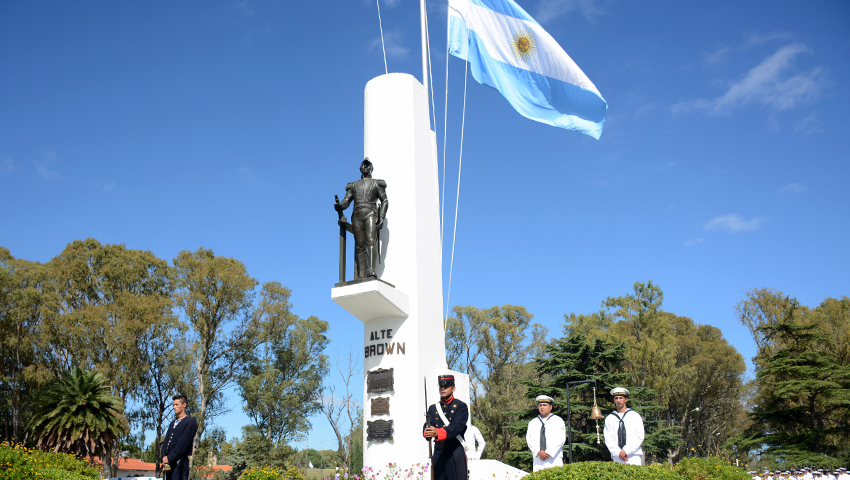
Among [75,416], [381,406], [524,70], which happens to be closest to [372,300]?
[381,406]

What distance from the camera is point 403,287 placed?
9.75 m

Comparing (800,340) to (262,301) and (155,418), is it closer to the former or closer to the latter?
(262,301)

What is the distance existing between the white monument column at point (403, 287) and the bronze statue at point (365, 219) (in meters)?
0.33

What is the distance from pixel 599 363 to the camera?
73.0 ft

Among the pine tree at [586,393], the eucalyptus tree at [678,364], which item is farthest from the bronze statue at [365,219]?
the eucalyptus tree at [678,364]

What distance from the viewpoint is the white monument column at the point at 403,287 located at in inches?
357

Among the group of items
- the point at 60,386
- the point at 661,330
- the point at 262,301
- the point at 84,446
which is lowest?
the point at 84,446

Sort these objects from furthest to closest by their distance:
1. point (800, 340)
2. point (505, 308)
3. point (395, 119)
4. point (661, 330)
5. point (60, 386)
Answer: point (505, 308) < point (661, 330) < point (800, 340) < point (60, 386) < point (395, 119)

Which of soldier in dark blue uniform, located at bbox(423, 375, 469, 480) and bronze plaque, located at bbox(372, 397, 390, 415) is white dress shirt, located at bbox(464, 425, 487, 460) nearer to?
bronze plaque, located at bbox(372, 397, 390, 415)

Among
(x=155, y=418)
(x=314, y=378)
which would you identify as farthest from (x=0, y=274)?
(x=314, y=378)

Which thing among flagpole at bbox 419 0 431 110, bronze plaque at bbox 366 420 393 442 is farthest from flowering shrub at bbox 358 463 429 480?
flagpole at bbox 419 0 431 110

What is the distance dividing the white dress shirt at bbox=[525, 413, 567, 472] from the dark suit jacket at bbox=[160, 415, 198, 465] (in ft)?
13.9

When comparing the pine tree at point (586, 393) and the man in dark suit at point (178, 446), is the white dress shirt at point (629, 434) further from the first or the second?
the pine tree at point (586, 393)

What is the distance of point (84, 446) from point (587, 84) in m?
17.7
